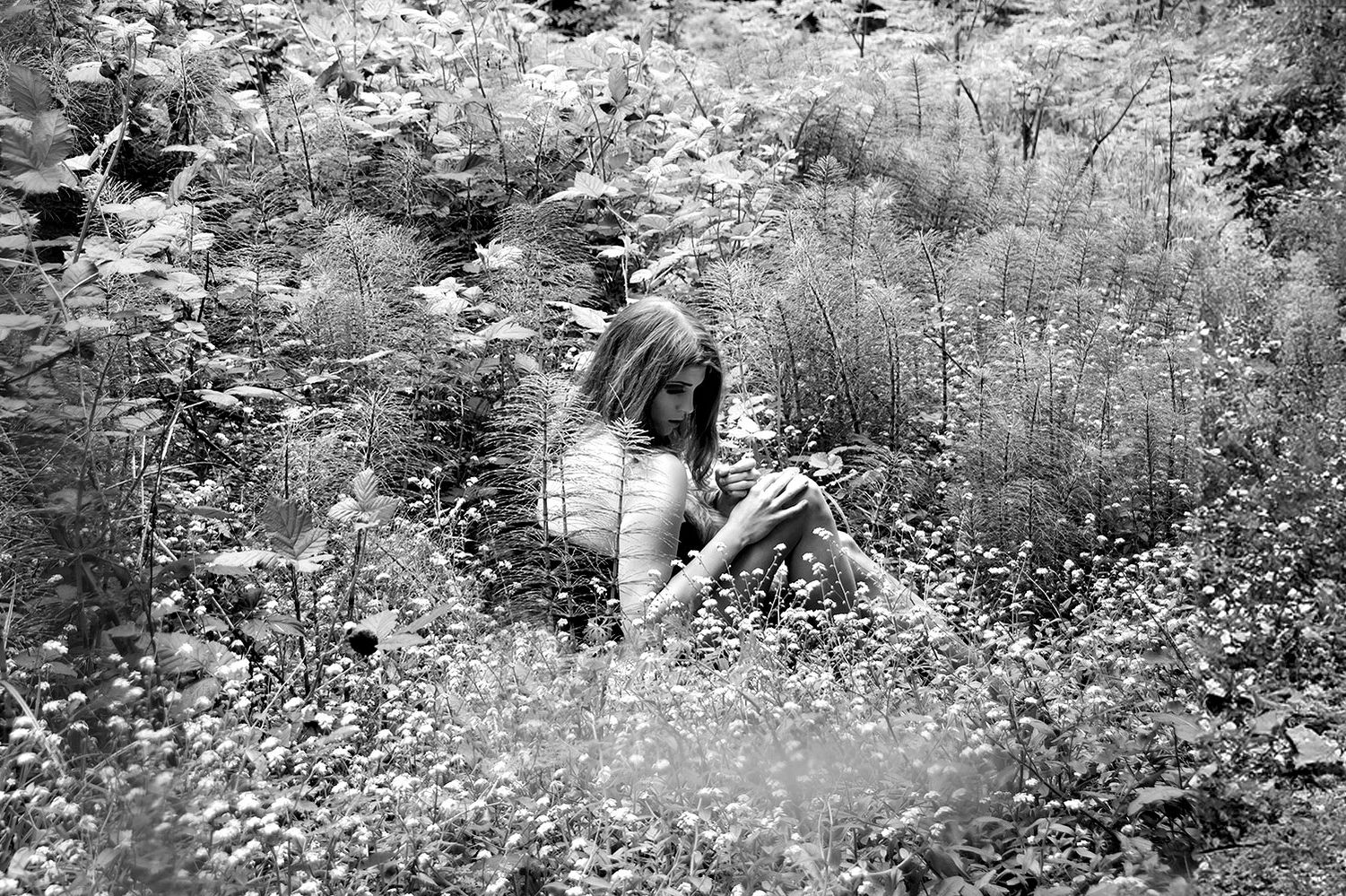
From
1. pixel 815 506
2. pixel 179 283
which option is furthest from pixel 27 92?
pixel 815 506

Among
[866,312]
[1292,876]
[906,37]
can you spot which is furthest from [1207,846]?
[906,37]

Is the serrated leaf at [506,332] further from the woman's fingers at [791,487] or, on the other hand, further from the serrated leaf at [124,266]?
the serrated leaf at [124,266]

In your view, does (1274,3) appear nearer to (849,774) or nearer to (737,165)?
(737,165)

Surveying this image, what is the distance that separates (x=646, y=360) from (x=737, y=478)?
19.3 inches

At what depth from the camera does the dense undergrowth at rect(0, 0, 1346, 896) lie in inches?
88.1

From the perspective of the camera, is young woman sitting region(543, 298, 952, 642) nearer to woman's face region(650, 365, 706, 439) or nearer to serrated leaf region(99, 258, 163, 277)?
woman's face region(650, 365, 706, 439)

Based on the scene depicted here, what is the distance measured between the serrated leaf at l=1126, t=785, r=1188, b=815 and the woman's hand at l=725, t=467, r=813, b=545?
1404 mm

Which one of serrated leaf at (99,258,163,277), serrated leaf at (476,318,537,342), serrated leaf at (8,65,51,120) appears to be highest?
serrated leaf at (8,65,51,120)

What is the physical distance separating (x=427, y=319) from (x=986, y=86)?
5470 mm

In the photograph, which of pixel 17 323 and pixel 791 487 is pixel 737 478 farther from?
pixel 17 323

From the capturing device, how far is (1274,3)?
6.55 metres

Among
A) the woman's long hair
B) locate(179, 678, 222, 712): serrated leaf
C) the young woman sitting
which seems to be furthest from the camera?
the woman's long hair

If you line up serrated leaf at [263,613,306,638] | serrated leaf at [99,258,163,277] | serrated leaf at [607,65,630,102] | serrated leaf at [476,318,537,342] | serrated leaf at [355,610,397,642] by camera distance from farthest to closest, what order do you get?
serrated leaf at [607,65,630,102], serrated leaf at [476,318,537,342], serrated leaf at [99,258,163,277], serrated leaf at [263,613,306,638], serrated leaf at [355,610,397,642]

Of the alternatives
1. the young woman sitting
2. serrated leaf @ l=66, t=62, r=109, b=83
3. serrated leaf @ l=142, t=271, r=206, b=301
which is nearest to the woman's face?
the young woman sitting
